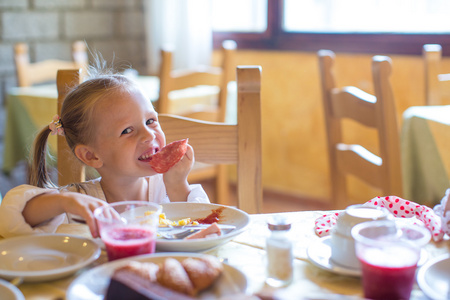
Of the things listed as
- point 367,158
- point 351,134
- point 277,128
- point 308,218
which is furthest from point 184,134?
point 277,128

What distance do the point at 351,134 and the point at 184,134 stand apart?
7.31 ft

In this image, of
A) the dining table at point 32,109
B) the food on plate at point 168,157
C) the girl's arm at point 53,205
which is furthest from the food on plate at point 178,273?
the dining table at point 32,109

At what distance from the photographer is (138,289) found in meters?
0.66

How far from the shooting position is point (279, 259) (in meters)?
0.84

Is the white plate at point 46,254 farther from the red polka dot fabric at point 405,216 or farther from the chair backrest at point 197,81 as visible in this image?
the chair backrest at point 197,81

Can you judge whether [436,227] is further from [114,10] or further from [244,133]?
[114,10]

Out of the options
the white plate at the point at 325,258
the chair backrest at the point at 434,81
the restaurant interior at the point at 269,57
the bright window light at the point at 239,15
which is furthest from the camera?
the bright window light at the point at 239,15

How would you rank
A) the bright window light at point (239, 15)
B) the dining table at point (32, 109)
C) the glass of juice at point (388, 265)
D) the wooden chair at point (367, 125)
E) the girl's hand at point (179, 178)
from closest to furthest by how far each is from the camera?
the glass of juice at point (388, 265)
the girl's hand at point (179, 178)
the wooden chair at point (367, 125)
the dining table at point (32, 109)
the bright window light at point (239, 15)

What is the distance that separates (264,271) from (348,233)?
5.8 inches

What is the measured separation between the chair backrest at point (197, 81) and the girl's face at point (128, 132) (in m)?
1.27

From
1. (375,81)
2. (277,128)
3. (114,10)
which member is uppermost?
(114,10)

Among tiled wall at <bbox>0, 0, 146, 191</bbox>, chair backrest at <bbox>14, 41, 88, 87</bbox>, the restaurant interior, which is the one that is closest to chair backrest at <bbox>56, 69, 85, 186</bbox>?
the restaurant interior

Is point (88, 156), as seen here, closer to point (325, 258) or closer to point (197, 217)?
point (197, 217)

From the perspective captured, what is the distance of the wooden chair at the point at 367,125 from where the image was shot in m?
1.91
